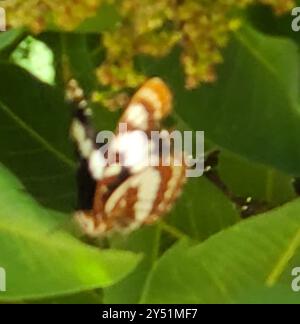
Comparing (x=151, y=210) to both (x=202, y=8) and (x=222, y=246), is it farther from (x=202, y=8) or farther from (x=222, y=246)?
(x=202, y=8)

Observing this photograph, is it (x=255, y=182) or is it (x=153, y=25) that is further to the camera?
(x=255, y=182)

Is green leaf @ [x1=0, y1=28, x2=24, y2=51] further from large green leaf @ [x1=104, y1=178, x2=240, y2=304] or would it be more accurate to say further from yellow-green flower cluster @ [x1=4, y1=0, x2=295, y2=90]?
large green leaf @ [x1=104, y1=178, x2=240, y2=304]

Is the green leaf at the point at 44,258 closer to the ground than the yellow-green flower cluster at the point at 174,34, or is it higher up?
closer to the ground

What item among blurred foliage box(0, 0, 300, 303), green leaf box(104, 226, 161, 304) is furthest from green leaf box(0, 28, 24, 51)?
green leaf box(104, 226, 161, 304)

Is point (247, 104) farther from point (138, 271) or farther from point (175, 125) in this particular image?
point (138, 271)

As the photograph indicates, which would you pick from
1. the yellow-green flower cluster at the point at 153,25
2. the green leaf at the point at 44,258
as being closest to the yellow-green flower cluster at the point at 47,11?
the yellow-green flower cluster at the point at 153,25

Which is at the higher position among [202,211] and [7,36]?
[7,36]

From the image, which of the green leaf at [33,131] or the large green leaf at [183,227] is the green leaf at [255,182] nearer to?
the large green leaf at [183,227]

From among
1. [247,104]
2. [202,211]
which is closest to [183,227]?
[202,211]
